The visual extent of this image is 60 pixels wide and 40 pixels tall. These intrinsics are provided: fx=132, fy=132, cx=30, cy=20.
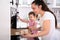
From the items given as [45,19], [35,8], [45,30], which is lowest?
[45,30]

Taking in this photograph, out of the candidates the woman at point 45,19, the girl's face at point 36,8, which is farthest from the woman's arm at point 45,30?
the girl's face at point 36,8

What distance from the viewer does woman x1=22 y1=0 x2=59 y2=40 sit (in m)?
1.24

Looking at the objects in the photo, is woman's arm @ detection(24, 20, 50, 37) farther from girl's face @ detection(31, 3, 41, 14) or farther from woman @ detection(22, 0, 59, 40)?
girl's face @ detection(31, 3, 41, 14)

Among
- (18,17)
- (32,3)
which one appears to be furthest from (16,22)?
(32,3)

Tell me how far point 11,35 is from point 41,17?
328mm

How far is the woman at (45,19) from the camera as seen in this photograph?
1240 millimetres

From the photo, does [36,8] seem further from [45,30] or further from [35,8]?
[45,30]

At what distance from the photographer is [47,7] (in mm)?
1238

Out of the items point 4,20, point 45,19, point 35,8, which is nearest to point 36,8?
point 35,8

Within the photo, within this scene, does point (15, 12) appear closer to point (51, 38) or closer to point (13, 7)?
point (13, 7)

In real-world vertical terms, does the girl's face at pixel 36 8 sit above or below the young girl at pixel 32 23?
above

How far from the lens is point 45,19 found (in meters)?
1.25

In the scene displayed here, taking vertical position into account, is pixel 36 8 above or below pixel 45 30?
above

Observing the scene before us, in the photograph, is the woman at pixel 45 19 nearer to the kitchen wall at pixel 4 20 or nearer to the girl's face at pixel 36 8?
the girl's face at pixel 36 8
